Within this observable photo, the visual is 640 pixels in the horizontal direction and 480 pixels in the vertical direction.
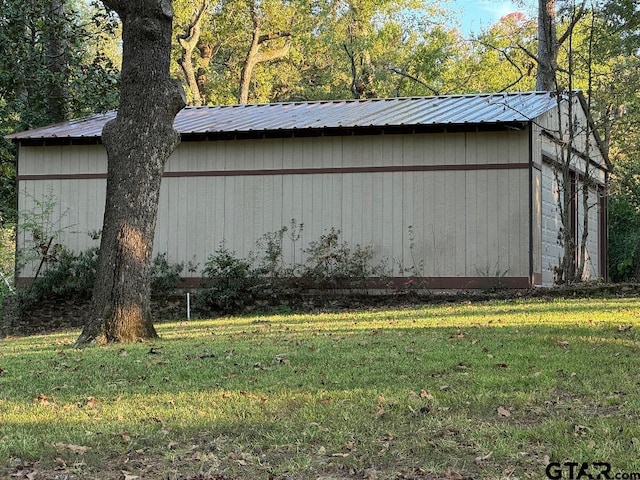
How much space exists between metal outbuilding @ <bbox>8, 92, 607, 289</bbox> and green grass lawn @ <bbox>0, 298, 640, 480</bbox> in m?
4.98

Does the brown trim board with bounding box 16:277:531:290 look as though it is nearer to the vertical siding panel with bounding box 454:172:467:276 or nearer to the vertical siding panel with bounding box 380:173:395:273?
the vertical siding panel with bounding box 454:172:467:276

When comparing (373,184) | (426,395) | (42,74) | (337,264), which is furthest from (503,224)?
(42,74)

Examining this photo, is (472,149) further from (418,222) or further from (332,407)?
(332,407)

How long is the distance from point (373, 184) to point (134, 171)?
219 inches

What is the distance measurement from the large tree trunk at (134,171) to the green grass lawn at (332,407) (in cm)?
71

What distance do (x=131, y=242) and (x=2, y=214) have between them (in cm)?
1017

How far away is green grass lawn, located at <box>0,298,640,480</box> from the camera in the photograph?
378 cm

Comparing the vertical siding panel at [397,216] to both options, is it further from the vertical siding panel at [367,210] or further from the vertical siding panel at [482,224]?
the vertical siding panel at [482,224]

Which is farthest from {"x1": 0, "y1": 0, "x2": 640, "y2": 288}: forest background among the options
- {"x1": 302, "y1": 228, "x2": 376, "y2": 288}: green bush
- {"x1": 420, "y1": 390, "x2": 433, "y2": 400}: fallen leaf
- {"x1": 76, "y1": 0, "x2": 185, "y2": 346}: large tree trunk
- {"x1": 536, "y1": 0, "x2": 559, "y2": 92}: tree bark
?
{"x1": 420, "y1": 390, "x2": 433, "y2": 400}: fallen leaf

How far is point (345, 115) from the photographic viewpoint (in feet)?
47.2

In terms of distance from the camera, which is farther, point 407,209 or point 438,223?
point 407,209

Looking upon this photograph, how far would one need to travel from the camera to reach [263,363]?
6.36 m

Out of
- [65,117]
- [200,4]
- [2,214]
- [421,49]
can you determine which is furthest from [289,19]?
[2,214]

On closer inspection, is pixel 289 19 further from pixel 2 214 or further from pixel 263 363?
pixel 263 363
